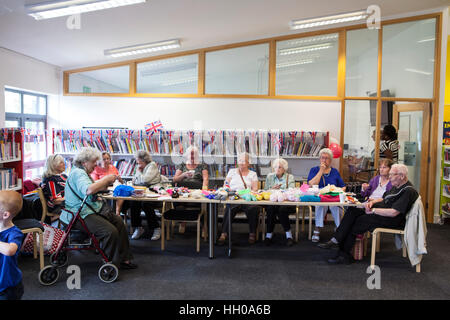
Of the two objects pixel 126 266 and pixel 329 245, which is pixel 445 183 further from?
pixel 126 266

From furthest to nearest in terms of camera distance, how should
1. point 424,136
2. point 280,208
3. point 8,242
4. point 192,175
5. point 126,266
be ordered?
point 424,136 → point 192,175 → point 280,208 → point 126,266 → point 8,242

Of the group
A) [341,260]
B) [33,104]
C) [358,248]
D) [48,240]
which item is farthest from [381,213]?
[33,104]

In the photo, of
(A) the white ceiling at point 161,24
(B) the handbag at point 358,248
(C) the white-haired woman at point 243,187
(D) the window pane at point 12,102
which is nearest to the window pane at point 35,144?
(D) the window pane at point 12,102

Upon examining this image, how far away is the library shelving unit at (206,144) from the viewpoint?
5992 mm

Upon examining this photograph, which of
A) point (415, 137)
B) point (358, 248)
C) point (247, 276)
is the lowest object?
point (247, 276)

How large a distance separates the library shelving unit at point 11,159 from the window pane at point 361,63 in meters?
5.62

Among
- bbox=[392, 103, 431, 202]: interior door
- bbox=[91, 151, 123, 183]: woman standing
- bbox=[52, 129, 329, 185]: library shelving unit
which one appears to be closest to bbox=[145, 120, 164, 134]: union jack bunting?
bbox=[52, 129, 329, 185]: library shelving unit

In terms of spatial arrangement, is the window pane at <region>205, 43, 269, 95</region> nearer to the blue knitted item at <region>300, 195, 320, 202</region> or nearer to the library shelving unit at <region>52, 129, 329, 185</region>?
the library shelving unit at <region>52, 129, 329, 185</region>

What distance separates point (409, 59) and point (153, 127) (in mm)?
4897

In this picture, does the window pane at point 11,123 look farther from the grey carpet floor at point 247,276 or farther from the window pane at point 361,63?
the window pane at point 361,63

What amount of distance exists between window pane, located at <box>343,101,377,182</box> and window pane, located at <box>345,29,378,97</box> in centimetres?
26

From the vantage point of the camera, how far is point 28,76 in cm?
564

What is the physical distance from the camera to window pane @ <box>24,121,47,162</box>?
569cm
